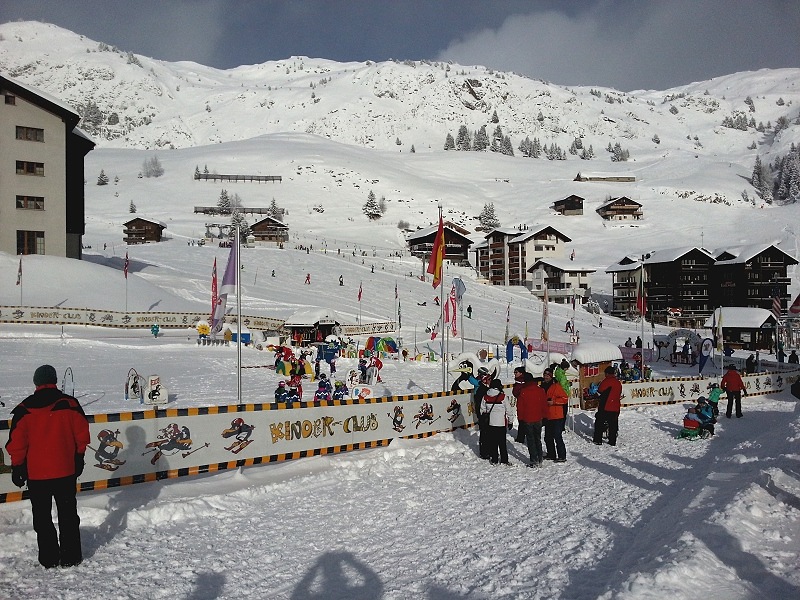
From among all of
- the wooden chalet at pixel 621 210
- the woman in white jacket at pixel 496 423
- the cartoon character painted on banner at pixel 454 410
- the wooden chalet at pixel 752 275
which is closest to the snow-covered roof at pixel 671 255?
the wooden chalet at pixel 752 275

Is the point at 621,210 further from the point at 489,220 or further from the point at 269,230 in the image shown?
the point at 269,230

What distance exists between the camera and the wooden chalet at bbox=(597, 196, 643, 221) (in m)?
112

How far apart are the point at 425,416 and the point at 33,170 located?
40040 mm

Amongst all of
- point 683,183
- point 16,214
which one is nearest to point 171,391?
point 16,214

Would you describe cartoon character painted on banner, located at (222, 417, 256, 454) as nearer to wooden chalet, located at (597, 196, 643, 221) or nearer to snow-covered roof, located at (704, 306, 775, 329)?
snow-covered roof, located at (704, 306, 775, 329)

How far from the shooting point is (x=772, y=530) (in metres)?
6.11

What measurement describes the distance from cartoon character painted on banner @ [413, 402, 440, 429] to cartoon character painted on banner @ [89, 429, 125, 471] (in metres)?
6.03

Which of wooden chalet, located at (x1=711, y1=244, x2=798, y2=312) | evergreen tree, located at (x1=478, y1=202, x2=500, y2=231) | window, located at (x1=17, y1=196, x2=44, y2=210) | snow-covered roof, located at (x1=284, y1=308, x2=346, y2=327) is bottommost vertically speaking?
snow-covered roof, located at (x1=284, y1=308, x2=346, y2=327)

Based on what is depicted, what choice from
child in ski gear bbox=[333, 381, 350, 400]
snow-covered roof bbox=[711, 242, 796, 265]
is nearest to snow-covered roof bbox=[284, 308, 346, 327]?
child in ski gear bbox=[333, 381, 350, 400]

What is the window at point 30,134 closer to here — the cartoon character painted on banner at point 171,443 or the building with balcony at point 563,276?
the cartoon character painted on banner at point 171,443

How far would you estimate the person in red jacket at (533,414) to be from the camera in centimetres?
1061

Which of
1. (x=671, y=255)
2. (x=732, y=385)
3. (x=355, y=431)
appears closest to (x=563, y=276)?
(x=671, y=255)

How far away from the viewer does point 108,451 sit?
27.0ft

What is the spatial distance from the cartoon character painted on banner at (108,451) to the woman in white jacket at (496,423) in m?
5.99
